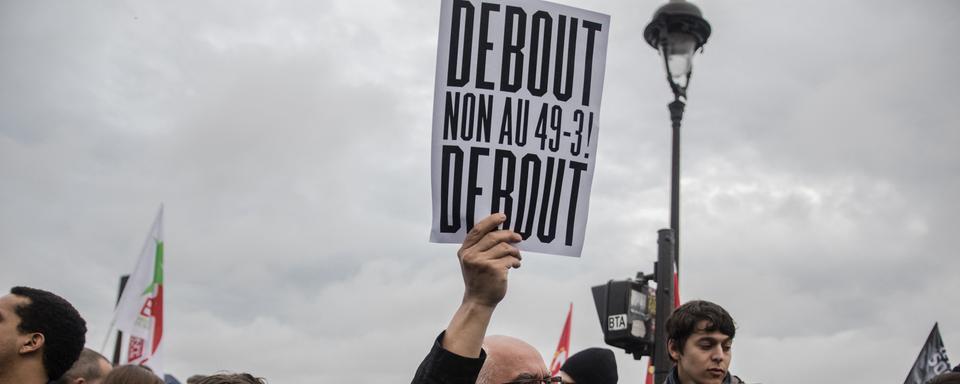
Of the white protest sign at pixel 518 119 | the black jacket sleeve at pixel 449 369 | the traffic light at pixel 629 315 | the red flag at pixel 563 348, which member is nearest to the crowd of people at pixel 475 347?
the black jacket sleeve at pixel 449 369

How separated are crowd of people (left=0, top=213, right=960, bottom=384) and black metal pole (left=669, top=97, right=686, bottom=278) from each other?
3700 millimetres

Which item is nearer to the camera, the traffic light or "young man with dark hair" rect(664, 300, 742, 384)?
"young man with dark hair" rect(664, 300, 742, 384)

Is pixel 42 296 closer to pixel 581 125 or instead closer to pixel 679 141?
pixel 581 125

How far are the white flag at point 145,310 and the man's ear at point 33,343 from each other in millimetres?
5552

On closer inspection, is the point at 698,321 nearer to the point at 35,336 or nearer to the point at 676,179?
the point at 35,336

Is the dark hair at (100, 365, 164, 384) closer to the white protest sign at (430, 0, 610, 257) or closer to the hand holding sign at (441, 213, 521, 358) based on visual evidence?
the white protest sign at (430, 0, 610, 257)

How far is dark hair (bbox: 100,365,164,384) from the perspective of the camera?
3691 mm

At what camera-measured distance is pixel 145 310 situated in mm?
8938

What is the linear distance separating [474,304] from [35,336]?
2.12 meters

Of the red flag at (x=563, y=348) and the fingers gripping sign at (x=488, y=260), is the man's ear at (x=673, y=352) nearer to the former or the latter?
the fingers gripping sign at (x=488, y=260)

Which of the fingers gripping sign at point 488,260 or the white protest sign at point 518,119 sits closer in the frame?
the fingers gripping sign at point 488,260

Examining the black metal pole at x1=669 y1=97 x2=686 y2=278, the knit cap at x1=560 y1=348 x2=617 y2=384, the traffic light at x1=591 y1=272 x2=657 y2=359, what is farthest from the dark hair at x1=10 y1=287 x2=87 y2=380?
the black metal pole at x1=669 y1=97 x2=686 y2=278

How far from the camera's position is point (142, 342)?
869 cm

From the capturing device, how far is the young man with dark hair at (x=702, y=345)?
11.8 feet
